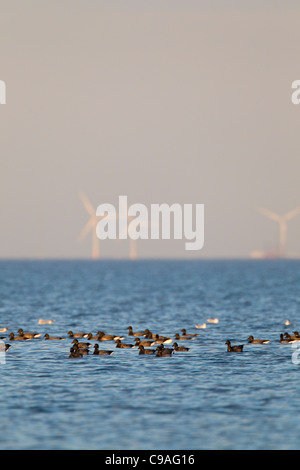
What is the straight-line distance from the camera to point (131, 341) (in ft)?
189

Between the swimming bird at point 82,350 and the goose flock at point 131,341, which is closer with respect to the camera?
the swimming bird at point 82,350

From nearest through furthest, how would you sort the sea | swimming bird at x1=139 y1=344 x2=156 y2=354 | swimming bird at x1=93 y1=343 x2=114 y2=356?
the sea, swimming bird at x1=93 y1=343 x2=114 y2=356, swimming bird at x1=139 y1=344 x2=156 y2=354

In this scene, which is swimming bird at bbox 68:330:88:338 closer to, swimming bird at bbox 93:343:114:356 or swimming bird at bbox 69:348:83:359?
swimming bird at bbox 93:343:114:356

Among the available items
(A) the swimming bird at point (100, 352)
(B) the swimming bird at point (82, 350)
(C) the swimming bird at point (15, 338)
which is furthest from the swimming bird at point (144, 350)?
(C) the swimming bird at point (15, 338)

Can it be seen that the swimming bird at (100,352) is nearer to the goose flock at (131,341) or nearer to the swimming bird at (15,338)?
the goose flock at (131,341)

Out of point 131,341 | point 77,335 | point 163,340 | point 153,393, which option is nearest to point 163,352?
point 163,340

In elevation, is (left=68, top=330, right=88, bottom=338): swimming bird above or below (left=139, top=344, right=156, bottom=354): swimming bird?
above

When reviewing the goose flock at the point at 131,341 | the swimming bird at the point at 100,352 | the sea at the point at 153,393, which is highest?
the goose flock at the point at 131,341

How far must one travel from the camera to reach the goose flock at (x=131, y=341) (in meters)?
50.7

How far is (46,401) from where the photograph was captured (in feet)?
119

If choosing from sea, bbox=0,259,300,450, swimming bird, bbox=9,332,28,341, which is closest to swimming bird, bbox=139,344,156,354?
sea, bbox=0,259,300,450

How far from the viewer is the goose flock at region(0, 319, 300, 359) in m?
50.7
